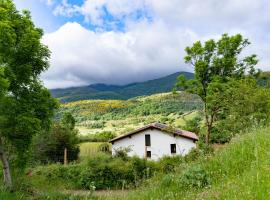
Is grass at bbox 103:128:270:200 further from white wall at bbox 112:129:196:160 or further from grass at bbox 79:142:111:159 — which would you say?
white wall at bbox 112:129:196:160

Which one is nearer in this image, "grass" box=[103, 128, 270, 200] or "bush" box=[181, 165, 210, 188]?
"grass" box=[103, 128, 270, 200]

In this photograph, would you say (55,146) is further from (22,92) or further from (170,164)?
(22,92)

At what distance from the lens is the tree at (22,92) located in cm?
1773

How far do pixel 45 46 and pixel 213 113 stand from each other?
102ft

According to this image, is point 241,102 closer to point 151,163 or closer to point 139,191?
point 151,163

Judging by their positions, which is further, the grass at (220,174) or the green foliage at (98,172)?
the green foliage at (98,172)

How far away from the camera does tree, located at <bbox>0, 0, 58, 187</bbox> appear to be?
58.2 ft

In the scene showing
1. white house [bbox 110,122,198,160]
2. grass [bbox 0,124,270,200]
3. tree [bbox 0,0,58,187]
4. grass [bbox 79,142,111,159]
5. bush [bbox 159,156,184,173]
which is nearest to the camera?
grass [bbox 0,124,270,200]

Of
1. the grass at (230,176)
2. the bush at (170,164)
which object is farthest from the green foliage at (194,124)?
the grass at (230,176)

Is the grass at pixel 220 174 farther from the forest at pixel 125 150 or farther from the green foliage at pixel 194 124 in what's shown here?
the green foliage at pixel 194 124

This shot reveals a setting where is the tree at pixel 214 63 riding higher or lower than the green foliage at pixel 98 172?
higher

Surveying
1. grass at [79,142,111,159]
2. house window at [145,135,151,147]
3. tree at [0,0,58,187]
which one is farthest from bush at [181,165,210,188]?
house window at [145,135,151,147]

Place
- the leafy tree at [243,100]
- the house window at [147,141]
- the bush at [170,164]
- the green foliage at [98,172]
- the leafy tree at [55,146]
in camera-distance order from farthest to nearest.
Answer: the house window at [147,141] < the leafy tree at [55,146] < the green foliage at [98,172] < the leafy tree at [243,100] < the bush at [170,164]

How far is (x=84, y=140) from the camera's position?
8569 cm
